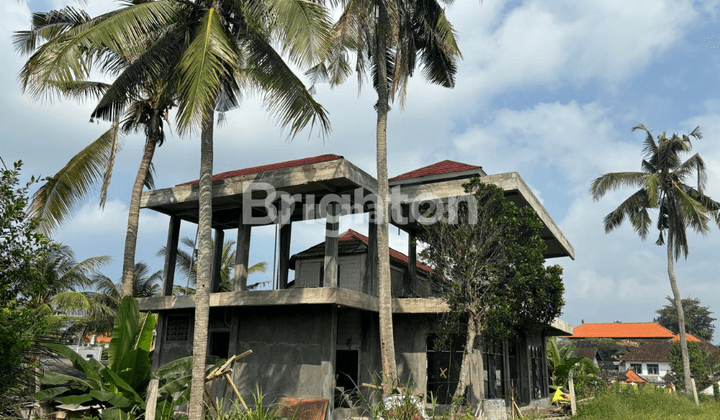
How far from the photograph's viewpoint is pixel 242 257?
17547 mm

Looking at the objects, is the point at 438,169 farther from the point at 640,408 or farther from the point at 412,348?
the point at 640,408

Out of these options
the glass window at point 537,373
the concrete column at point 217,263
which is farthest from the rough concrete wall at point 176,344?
the glass window at point 537,373

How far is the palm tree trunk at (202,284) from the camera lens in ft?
34.8

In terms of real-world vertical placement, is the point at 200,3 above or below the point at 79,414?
above

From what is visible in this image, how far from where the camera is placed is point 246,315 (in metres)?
17.0

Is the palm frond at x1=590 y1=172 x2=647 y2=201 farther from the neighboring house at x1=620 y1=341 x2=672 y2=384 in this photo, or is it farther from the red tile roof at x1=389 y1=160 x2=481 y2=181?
the neighboring house at x1=620 y1=341 x2=672 y2=384

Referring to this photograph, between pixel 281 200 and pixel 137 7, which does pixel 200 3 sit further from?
pixel 281 200

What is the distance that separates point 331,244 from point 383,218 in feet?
7.57

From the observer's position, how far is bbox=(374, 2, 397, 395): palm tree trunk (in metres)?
13.5

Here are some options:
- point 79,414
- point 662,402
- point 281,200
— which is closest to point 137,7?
point 281,200

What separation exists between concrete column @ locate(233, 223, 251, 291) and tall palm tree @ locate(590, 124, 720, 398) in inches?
751

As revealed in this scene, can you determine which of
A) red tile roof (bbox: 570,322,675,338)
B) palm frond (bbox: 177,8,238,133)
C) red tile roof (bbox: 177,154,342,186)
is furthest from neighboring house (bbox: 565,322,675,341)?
palm frond (bbox: 177,8,238,133)

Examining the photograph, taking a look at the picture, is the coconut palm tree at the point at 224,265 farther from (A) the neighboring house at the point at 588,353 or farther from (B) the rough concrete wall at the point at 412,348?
(A) the neighboring house at the point at 588,353

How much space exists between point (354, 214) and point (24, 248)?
35.5 ft
